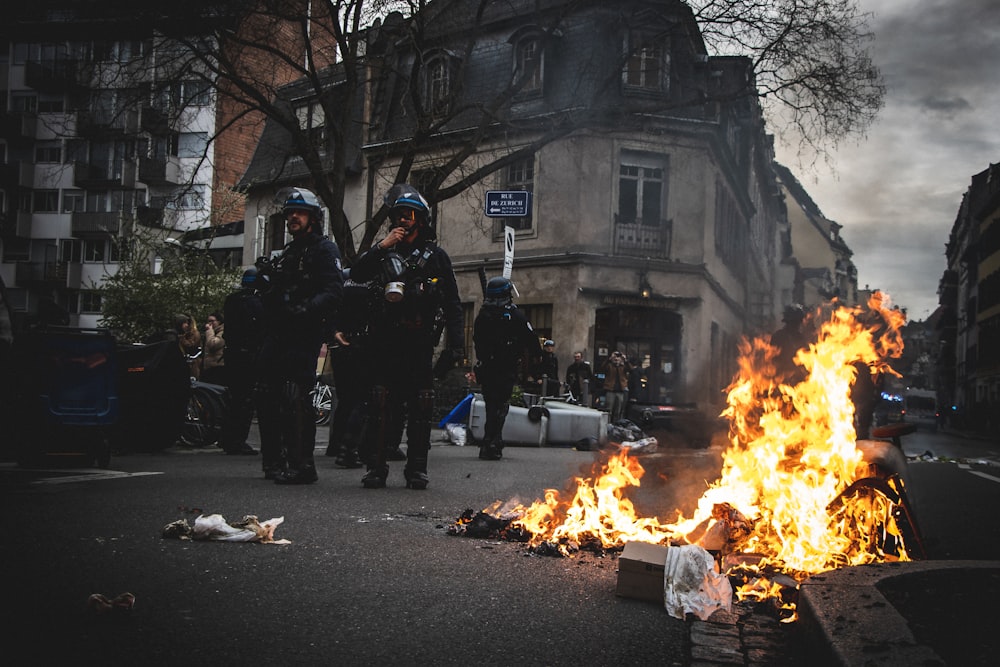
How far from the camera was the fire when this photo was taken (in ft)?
13.4

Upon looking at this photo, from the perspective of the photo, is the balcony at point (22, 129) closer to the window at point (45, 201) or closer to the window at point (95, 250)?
the window at point (45, 201)

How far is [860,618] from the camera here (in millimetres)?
2688

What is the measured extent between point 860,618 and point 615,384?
1683cm

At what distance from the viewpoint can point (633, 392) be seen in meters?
20.2

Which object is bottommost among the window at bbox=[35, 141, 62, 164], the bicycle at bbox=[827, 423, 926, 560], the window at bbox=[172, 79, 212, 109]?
the bicycle at bbox=[827, 423, 926, 560]

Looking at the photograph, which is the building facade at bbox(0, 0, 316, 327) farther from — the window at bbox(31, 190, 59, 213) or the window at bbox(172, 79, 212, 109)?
the window at bbox(172, 79, 212, 109)

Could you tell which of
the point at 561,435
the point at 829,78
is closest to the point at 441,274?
the point at 561,435

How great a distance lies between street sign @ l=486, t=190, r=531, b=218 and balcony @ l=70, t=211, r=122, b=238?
1762 inches

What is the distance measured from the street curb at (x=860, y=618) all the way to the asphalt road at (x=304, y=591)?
475mm

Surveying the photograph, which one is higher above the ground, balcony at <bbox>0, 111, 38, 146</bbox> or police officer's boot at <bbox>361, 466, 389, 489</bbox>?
balcony at <bbox>0, 111, 38, 146</bbox>

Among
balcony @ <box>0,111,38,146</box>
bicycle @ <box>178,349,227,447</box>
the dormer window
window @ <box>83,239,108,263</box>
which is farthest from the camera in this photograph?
window @ <box>83,239,108,263</box>

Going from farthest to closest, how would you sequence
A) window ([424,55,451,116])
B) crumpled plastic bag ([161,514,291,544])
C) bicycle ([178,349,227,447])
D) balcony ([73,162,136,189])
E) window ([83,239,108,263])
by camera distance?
window ([83,239,108,263]), balcony ([73,162,136,189]), window ([424,55,451,116]), bicycle ([178,349,227,447]), crumpled plastic bag ([161,514,291,544])

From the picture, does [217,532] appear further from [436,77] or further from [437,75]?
[437,75]

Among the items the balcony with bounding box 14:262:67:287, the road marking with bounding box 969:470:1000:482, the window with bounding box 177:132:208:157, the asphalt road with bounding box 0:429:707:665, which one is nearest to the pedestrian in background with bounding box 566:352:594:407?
the road marking with bounding box 969:470:1000:482
